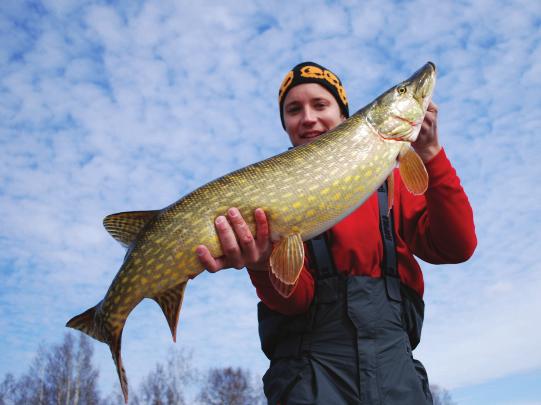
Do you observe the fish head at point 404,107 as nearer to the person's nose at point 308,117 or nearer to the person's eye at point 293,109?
the person's nose at point 308,117

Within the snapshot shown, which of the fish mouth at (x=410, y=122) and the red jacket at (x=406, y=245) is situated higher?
the fish mouth at (x=410, y=122)

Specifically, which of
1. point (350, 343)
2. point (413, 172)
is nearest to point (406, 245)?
point (413, 172)

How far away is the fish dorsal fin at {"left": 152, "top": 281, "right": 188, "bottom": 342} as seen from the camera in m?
2.38

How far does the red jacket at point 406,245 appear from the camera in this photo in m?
2.53

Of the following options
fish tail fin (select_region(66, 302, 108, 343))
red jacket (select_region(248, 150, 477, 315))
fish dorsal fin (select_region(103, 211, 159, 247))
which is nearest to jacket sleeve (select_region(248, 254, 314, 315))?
red jacket (select_region(248, 150, 477, 315))

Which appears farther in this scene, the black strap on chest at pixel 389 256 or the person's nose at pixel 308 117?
the person's nose at pixel 308 117

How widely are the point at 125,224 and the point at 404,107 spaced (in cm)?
167

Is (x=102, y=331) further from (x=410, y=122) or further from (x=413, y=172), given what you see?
(x=410, y=122)

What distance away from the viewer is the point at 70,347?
23250 mm

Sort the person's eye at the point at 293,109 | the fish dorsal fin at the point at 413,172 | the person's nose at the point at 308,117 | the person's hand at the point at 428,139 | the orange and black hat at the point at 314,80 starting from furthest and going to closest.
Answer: the orange and black hat at the point at 314,80
the person's eye at the point at 293,109
the person's nose at the point at 308,117
the person's hand at the point at 428,139
the fish dorsal fin at the point at 413,172

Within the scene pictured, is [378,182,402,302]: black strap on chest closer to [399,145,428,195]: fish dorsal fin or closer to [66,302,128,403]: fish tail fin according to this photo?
[399,145,428,195]: fish dorsal fin

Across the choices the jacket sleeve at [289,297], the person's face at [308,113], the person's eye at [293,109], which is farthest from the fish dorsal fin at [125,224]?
the person's eye at [293,109]

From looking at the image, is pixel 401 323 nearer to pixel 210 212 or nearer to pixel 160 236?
pixel 210 212

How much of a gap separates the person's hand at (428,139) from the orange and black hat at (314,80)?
1066 mm
